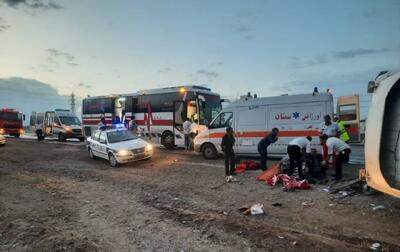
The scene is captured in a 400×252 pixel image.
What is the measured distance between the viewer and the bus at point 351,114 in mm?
23656

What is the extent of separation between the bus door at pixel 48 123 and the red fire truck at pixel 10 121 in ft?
23.1

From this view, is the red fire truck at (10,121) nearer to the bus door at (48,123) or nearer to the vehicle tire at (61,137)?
the bus door at (48,123)

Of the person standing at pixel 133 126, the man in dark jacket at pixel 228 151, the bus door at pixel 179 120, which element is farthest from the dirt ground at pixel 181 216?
the person standing at pixel 133 126

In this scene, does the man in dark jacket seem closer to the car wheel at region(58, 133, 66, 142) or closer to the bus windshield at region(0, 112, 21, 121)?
the car wheel at region(58, 133, 66, 142)

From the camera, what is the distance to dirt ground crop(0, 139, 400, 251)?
6.46 meters

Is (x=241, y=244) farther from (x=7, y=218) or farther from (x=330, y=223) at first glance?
(x=7, y=218)

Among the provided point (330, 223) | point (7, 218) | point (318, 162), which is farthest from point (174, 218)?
point (318, 162)

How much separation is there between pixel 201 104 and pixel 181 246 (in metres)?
15.5

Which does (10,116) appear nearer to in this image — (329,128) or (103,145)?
(103,145)

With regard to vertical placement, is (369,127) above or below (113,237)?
above

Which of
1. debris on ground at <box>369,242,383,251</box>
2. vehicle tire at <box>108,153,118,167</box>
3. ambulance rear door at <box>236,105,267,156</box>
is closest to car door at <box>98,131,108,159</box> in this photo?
vehicle tire at <box>108,153,118,167</box>

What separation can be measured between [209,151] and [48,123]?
2012 cm

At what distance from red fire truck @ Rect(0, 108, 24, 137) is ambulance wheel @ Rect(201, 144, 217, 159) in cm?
2746

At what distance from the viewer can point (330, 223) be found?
23.8 ft
